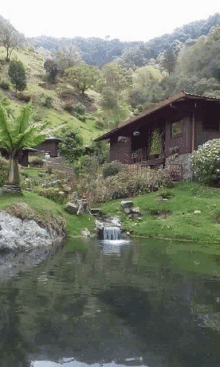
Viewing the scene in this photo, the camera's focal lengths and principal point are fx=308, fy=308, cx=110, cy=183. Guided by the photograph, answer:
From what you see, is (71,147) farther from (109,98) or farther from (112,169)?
(112,169)

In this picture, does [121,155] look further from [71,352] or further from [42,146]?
[71,352]

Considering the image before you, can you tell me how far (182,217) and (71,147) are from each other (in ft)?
100

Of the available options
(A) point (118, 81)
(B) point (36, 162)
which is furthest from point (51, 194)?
(A) point (118, 81)

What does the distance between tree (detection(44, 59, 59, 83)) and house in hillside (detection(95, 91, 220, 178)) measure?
47.0 metres

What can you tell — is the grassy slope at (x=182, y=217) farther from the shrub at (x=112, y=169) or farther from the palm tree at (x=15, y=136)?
the palm tree at (x=15, y=136)

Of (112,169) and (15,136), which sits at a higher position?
(15,136)

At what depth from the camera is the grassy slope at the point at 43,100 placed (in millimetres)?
54628

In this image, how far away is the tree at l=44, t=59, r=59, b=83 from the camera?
7019 cm

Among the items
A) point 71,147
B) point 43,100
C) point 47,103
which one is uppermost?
point 43,100

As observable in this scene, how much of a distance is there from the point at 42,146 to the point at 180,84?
77.9ft

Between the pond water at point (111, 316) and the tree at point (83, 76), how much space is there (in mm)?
63960

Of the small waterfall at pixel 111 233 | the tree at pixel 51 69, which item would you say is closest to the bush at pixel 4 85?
the tree at pixel 51 69

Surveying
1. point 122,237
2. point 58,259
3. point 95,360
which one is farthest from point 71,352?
point 122,237

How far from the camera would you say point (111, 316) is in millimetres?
5047
